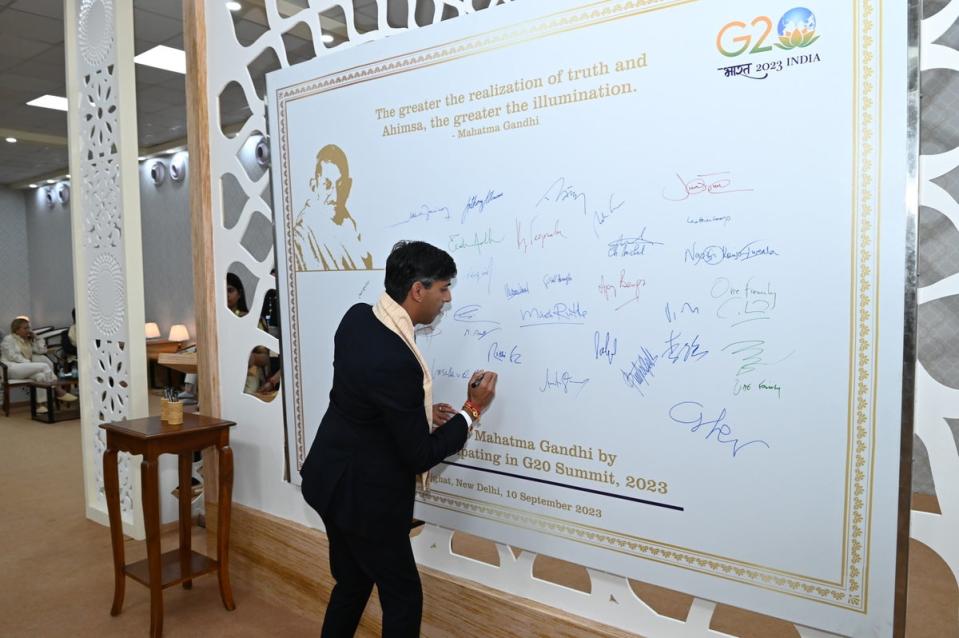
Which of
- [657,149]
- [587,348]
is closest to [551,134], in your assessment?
[657,149]

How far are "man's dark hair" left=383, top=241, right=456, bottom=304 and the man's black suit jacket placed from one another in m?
0.11

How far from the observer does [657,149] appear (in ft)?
5.78

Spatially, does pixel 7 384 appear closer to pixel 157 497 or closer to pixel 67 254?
pixel 67 254

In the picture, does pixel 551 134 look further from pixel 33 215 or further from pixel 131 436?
pixel 33 215

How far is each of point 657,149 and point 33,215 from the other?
13.1 metres

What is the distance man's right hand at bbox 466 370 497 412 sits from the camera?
204cm
